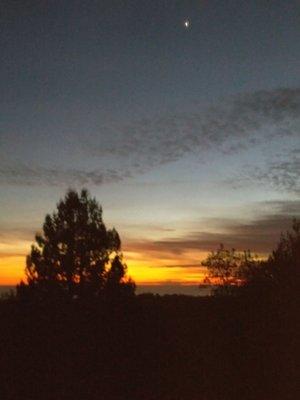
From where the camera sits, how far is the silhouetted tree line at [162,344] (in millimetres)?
20906

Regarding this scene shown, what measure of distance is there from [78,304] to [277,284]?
8.24 m

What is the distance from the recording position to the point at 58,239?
39.2 metres

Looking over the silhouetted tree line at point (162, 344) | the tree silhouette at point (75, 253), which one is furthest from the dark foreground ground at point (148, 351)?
the tree silhouette at point (75, 253)

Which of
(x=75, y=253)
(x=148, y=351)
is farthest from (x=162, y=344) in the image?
(x=75, y=253)

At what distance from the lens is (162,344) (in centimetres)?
2589

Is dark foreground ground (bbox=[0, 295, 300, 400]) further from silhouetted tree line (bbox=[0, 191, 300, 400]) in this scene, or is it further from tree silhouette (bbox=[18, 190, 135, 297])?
tree silhouette (bbox=[18, 190, 135, 297])

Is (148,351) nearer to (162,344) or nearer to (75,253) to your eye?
(162,344)

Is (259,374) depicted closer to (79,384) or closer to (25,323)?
(79,384)

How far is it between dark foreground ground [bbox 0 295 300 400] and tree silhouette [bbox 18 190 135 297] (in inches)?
353

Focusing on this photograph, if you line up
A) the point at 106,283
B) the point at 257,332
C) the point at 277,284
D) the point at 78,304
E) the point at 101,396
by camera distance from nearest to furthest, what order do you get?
the point at 101,396
the point at 257,332
the point at 277,284
the point at 78,304
the point at 106,283

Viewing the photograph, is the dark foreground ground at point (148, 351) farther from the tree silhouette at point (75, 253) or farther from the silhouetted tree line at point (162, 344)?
the tree silhouette at point (75, 253)

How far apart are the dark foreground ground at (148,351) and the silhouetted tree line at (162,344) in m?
0.04

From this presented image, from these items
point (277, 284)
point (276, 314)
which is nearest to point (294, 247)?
point (277, 284)

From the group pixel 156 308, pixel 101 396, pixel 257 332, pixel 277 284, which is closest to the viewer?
pixel 101 396
